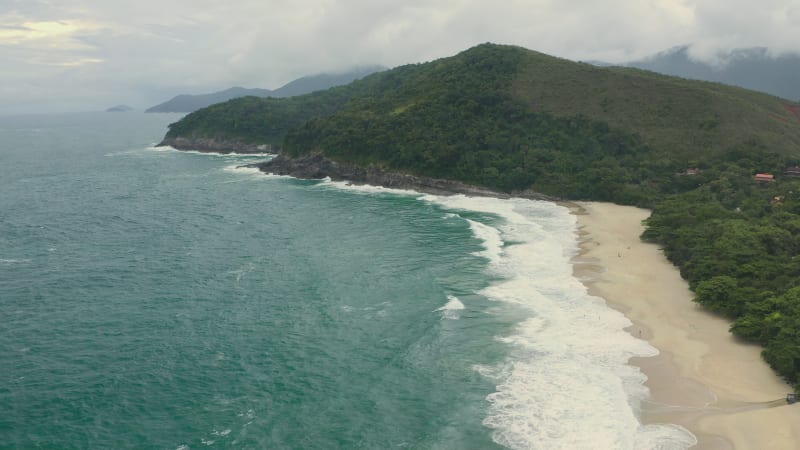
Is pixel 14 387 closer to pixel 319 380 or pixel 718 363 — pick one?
pixel 319 380

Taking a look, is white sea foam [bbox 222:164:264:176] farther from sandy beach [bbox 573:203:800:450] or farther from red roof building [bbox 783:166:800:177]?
red roof building [bbox 783:166:800:177]

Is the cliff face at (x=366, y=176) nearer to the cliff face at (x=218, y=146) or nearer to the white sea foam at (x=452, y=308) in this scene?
the cliff face at (x=218, y=146)

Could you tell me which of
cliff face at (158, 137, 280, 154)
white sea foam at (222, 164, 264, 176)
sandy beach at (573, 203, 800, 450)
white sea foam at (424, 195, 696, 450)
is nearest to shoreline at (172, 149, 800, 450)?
sandy beach at (573, 203, 800, 450)

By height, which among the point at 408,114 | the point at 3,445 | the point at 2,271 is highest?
the point at 408,114

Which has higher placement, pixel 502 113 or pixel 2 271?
pixel 502 113

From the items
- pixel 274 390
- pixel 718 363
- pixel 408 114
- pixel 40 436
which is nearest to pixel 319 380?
pixel 274 390

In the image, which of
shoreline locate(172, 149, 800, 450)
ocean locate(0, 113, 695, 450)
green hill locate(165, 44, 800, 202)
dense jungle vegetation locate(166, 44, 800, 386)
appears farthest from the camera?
green hill locate(165, 44, 800, 202)
